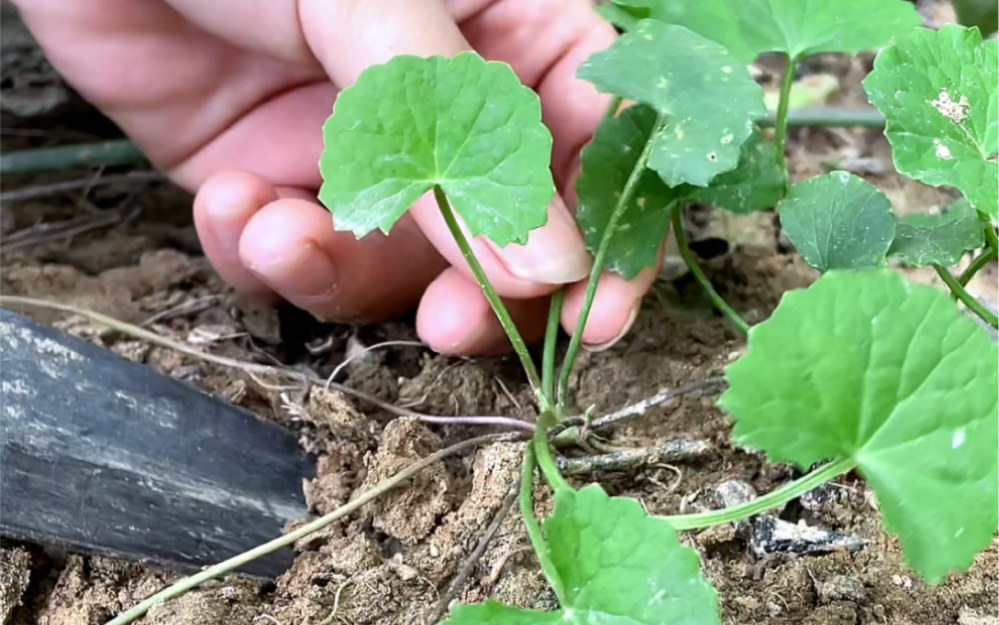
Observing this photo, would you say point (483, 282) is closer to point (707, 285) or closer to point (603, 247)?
point (603, 247)

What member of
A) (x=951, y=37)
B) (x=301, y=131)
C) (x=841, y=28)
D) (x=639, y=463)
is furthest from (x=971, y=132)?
(x=301, y=131)

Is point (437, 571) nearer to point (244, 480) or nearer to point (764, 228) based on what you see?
point (244, 480)

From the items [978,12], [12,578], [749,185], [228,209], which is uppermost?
[978,12]

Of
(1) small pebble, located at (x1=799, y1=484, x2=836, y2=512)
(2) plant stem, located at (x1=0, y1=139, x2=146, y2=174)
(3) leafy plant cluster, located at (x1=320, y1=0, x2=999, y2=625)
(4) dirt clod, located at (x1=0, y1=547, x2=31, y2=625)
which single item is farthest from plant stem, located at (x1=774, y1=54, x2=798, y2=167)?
(2) plant stem, located at (x1=0, y1=139, x2=146, y2=174)

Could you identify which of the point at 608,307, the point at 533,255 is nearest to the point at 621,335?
the point at 608,307

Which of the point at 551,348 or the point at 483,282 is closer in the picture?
the point at 483,282

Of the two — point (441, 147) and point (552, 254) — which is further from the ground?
point (441, 147)

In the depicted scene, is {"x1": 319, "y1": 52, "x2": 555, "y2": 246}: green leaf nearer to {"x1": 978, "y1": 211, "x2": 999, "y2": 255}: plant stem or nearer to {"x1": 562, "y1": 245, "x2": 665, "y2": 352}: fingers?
{"x1": 562, "y1": 245, "x2": 665, "y2": 352}: fingers
